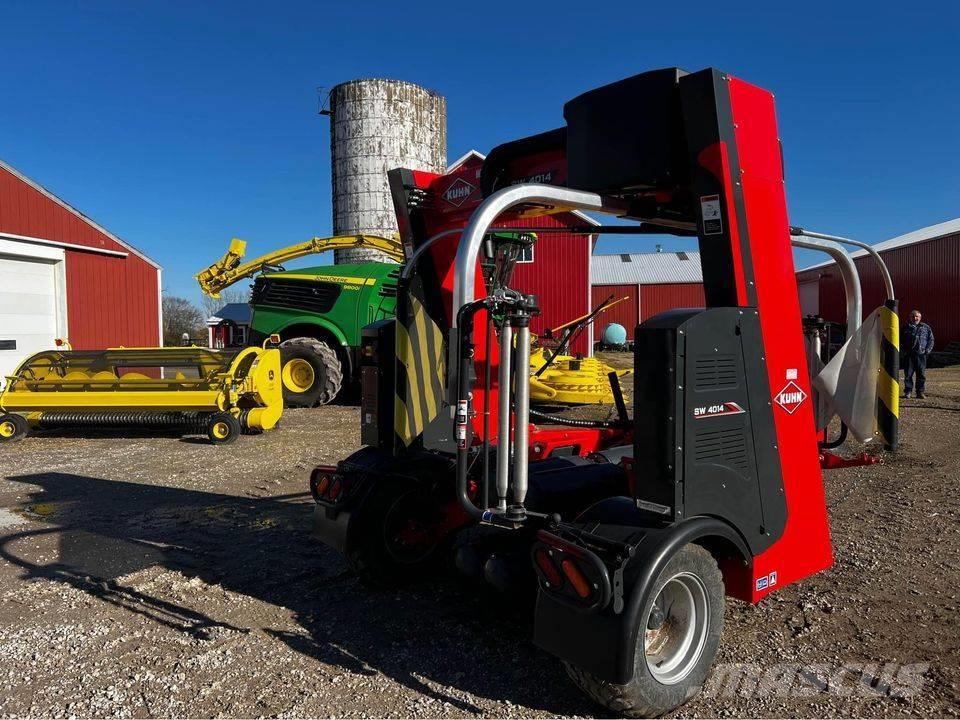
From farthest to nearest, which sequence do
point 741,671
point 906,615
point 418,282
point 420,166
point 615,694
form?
point 420,166 < point 418,282 < point 906,615 < point 741,671 < point 615,694

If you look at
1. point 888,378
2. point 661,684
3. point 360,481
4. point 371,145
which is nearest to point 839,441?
point 888,378

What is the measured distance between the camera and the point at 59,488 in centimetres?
625

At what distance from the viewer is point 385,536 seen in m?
3.72

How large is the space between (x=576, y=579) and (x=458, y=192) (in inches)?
89.0

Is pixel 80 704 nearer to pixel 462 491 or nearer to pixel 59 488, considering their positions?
pixel 462 491

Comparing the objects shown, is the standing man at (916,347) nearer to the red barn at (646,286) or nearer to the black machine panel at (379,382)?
the black machine panel at (379,382)

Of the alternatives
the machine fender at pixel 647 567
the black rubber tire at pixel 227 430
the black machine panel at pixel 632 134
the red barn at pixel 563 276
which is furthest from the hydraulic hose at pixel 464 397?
the red barn at pixel 563 276

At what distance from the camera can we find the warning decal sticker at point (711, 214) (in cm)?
273

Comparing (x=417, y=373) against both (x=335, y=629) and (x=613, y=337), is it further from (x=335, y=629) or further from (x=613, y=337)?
(x=613, y=337)

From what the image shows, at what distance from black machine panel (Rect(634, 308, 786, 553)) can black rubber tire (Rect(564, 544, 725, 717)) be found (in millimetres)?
188

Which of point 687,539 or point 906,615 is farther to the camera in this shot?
point 906,615

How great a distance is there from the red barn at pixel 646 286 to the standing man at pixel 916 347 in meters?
16.7

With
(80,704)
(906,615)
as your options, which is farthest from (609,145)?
(80,704)

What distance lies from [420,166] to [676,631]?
1623 centimetres
